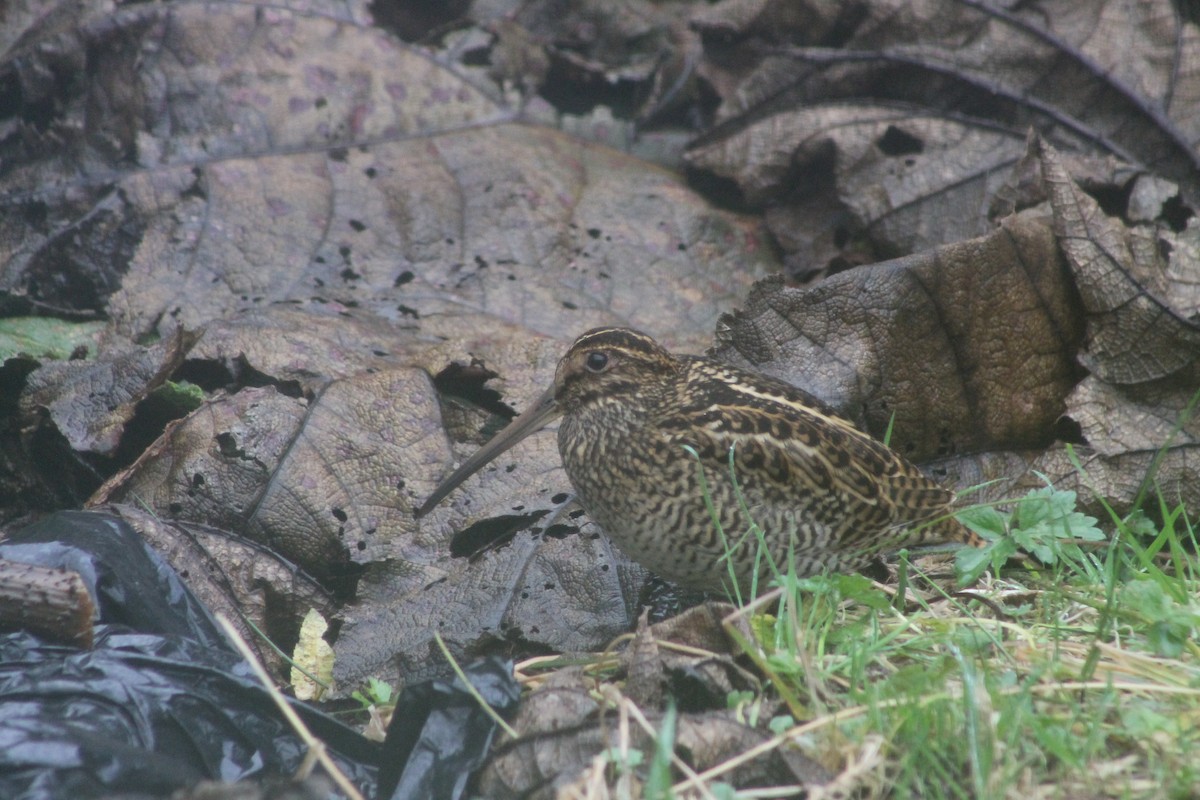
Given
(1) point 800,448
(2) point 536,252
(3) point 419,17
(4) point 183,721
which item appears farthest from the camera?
(3) point 419,17

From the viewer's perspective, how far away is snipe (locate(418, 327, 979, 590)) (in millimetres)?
3686

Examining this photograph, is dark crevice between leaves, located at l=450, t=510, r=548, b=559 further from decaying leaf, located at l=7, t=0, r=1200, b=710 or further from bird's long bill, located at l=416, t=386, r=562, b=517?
bird's long bill, located at l=416, t=386, r=562, b=517

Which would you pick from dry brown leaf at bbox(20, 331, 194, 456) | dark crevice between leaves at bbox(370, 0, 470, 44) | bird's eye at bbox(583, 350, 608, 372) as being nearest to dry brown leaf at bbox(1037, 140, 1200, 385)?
bird's eye at bbox(583, 350, 608, 372)

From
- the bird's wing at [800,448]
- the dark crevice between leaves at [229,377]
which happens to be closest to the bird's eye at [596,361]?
the bird's wing at [800,448]

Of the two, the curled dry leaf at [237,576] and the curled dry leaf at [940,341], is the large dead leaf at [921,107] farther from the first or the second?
the curled dry leaf at [237,576]

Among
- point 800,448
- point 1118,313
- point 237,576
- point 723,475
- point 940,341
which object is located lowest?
point 237,576

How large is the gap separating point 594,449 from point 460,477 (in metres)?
0.45

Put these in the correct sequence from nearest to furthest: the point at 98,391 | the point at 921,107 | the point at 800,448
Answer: the point at 800,448
the point at 98,391
the point at 921,107

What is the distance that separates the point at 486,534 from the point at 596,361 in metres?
0.67

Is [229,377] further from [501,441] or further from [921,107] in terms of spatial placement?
[921,107]

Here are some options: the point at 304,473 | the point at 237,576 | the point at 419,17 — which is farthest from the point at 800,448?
the point at 419,17

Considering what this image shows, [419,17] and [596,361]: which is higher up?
[419,17]

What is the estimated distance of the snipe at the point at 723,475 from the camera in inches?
145

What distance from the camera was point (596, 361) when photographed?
405 centimetres
